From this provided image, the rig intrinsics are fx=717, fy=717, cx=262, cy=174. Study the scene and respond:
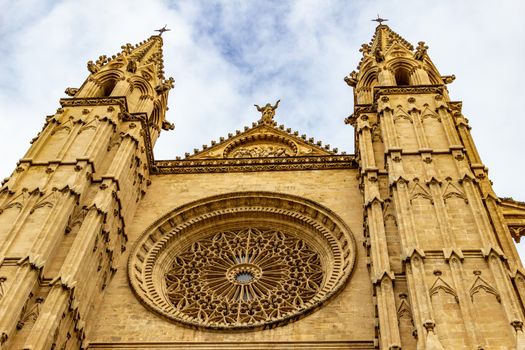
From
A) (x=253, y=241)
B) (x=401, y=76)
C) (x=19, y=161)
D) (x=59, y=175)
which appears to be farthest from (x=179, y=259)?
(x=401, y=76)

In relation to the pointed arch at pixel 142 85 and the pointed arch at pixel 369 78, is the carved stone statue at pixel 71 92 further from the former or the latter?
the pointed arch at pixel 369 78

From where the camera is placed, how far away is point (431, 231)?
45.8 ft

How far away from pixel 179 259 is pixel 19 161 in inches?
183

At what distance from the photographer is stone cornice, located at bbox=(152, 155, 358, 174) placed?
20141 mm

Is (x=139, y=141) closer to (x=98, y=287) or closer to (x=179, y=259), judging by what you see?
(x=179, y=259)

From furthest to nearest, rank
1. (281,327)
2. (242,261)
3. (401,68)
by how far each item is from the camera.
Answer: (401,68)
(242,261)
(281,327)

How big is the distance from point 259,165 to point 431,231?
7.40 m

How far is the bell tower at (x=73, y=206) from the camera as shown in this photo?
44.2ft

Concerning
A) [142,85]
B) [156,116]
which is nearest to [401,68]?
[156,116]

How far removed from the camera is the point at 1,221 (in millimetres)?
15570

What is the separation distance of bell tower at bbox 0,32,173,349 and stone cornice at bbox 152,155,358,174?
0.98m

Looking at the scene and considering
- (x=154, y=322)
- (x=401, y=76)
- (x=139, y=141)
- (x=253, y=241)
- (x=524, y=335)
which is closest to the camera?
(x=524, y=335)

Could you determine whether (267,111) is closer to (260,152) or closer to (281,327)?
(260,152)

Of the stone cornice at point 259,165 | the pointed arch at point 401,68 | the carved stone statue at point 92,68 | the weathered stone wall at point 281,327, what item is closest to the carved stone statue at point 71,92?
the carved stone statue at point 92,68
